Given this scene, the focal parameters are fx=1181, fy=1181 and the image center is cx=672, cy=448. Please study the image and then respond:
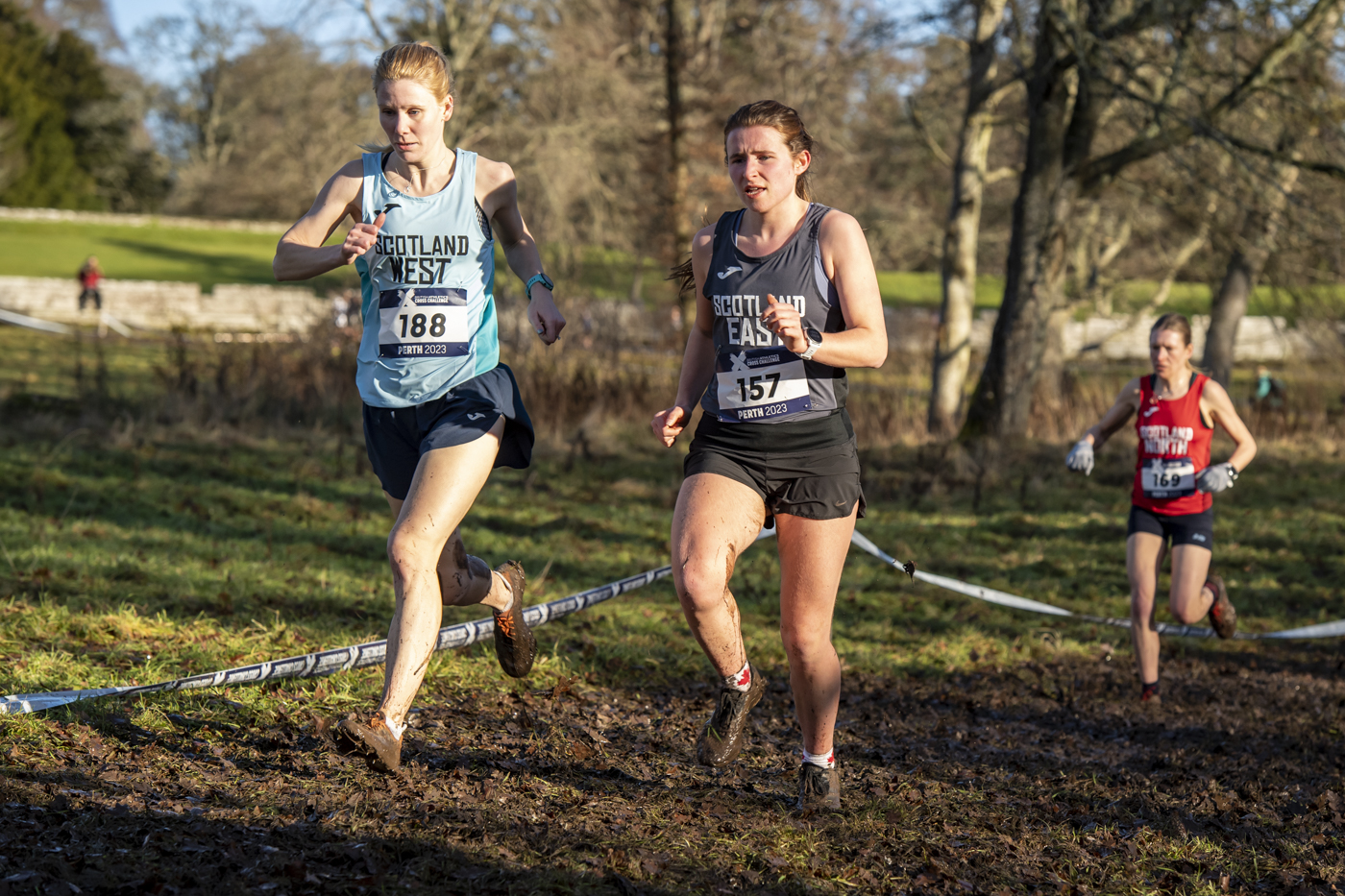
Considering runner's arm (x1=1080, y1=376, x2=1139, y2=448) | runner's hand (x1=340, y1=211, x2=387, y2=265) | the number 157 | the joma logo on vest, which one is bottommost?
the joma logo on vest

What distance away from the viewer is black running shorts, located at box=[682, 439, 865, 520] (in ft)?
11.6

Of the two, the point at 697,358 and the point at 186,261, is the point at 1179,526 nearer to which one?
the point at 697,358

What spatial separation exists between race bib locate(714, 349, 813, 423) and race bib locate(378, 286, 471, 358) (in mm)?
963

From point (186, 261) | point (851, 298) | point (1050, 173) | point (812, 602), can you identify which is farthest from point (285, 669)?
point (186, 261)

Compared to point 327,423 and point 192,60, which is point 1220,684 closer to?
point 327,423

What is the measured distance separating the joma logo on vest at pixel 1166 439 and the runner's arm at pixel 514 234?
346 centimetres

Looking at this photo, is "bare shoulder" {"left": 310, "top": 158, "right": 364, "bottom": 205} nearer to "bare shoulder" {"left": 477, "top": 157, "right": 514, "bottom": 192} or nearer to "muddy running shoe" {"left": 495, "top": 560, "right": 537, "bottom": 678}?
"bare shoulder" {"left": 477, "top": 157, "right": 514, "bottom": 192}

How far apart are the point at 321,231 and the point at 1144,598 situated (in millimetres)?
4356

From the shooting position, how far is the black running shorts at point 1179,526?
19.7 feet

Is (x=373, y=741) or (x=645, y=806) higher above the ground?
(x=373, y=741)

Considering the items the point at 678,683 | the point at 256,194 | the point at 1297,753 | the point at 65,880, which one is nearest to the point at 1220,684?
the point at 1297,753

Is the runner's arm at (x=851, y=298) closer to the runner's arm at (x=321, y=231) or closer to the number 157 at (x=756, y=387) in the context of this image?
the number 157 at (x=756, y=387)

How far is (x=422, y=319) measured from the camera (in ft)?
12.7

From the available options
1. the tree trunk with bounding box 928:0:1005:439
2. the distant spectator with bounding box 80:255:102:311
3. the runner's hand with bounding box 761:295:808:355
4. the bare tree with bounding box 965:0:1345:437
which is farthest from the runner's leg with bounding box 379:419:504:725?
the distant spectator with bounding box 80:255:102:311
